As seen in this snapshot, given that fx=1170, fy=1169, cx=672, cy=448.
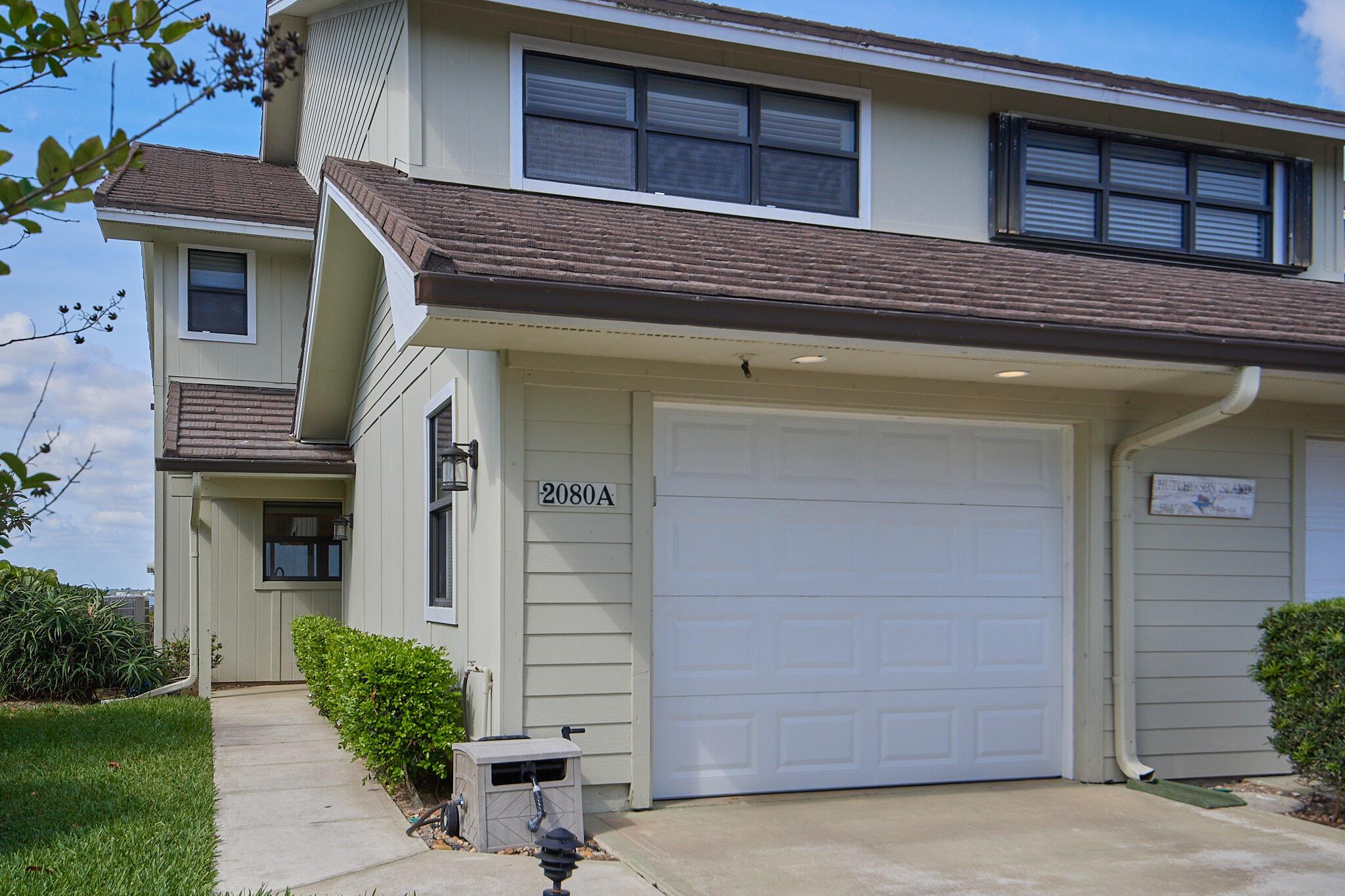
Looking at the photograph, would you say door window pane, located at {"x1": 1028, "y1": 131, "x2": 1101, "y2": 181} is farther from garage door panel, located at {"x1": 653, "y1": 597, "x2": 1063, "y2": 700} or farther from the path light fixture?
the path light fixture

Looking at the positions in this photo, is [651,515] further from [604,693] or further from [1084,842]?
[1084,842]

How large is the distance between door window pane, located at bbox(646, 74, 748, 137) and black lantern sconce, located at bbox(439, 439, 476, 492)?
2.99m

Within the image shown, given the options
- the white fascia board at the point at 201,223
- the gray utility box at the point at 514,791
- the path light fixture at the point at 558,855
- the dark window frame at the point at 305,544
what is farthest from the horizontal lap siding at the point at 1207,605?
the white fascia board at the point at 201,223

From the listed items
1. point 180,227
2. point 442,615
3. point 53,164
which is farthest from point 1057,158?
point 180,227

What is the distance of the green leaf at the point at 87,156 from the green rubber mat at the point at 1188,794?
22.9 feet

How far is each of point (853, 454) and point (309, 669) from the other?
6.18m

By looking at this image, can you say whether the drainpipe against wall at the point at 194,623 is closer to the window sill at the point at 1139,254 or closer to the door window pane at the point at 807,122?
the door window pane at the point at 807,122

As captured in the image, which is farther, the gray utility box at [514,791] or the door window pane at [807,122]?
the door window pane at [807,122]

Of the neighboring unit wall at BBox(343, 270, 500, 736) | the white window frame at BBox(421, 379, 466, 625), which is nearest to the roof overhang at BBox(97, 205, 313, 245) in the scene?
the neighboring unit wall at BBox(343, 270, 500, 736)

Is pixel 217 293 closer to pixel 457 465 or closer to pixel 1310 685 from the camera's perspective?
pixel 457 465

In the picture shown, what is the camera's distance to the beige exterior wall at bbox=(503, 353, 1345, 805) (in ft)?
21.3

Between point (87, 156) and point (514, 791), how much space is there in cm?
434

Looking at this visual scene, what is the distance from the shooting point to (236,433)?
12.4 metres

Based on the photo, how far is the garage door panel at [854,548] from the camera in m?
6.97
